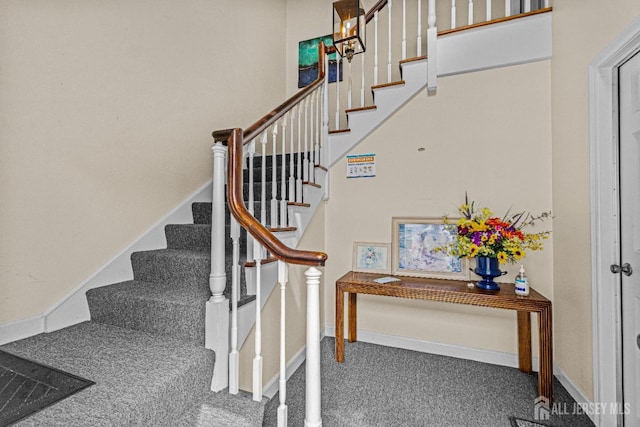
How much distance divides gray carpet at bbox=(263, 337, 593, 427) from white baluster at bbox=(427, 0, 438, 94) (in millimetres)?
2224

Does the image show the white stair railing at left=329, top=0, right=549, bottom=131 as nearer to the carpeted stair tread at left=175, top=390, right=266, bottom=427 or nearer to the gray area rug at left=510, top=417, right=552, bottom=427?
the carpeted stair tread at left=175, top=390, right=266, bottom=427

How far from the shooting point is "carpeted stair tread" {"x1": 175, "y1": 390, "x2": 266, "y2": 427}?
50.5 inches

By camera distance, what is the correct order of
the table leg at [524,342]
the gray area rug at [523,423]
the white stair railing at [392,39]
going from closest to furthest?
the gray area rug at [523,423] < the table leg at [524,342] < the white stair railing at [392,39]

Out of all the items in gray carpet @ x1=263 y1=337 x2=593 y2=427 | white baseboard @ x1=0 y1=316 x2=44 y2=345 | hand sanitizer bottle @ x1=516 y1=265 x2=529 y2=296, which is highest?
hand sanitizer bottle @ x1=516 y1=265 x2=529 y2=296

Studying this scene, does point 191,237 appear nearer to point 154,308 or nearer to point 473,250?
point 154,308

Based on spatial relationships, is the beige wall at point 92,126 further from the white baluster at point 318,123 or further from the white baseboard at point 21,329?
the white baluster at point 318,123

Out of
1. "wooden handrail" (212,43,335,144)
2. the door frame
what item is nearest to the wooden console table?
the door frame

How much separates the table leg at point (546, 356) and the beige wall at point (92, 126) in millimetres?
2781

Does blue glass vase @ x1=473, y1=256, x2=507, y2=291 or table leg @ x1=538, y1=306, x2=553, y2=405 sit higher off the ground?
blue glass vase @ x1=473, y1=256, x2=507, y2=291

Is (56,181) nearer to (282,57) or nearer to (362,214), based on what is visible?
(362,214)

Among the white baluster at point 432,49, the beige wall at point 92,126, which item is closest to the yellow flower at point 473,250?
the white baluster at point 432,49

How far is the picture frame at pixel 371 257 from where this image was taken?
265 centimetres

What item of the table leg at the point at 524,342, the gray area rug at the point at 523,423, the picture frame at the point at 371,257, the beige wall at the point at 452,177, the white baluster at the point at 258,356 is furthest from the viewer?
the picture frame at the point at 371,257

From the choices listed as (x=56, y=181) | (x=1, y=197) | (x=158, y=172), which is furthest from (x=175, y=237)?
(x=1, y=197)
